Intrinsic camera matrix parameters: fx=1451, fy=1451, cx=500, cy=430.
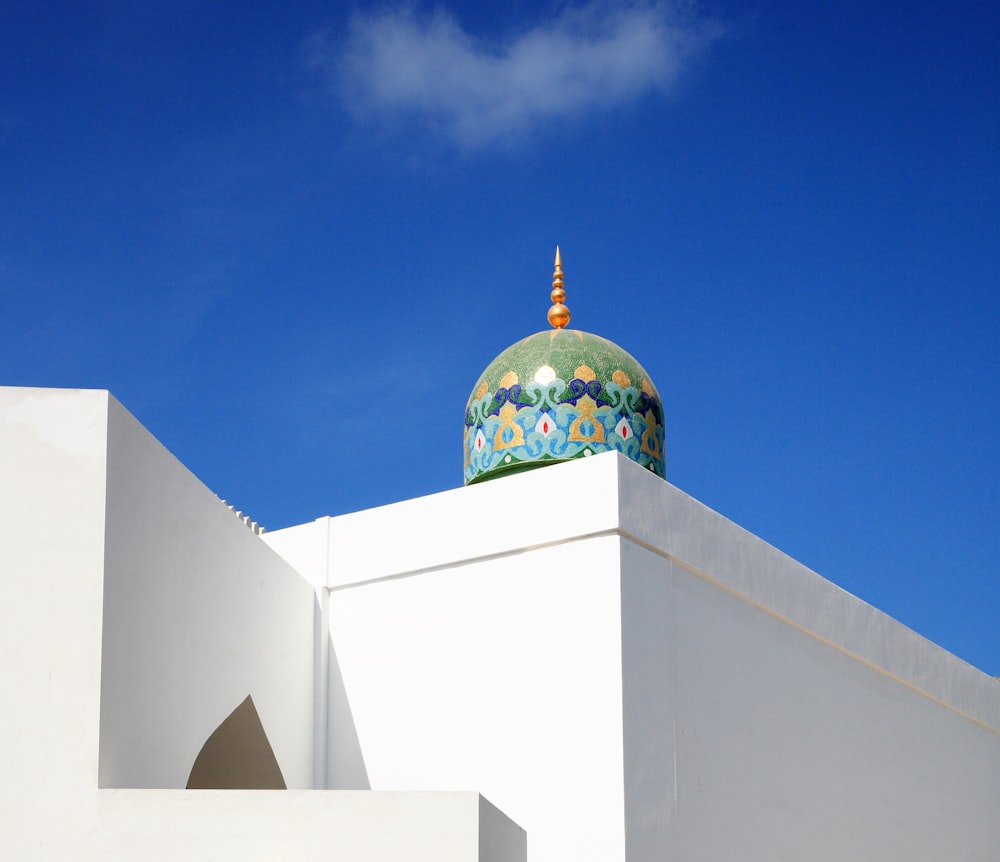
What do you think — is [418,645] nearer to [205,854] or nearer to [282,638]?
[282,638]

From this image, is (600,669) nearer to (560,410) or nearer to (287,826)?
(287,826)

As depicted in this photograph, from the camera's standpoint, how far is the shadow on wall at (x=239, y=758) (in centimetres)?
717

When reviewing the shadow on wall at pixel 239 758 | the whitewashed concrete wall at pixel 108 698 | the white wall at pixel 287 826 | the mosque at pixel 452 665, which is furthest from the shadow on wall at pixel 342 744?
the white wall at pixel 287 826

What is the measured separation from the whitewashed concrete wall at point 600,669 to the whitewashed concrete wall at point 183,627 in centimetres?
32

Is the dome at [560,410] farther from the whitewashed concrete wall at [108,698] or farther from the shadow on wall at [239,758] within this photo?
the whitewashed concrete wall at [108,698]

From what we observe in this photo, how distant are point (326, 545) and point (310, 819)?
2.60 m

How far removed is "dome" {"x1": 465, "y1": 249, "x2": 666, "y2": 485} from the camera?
882 cm

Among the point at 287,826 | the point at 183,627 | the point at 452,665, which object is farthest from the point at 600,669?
the point at 183,627

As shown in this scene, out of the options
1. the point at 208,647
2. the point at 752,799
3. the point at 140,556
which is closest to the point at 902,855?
the point at 752,799

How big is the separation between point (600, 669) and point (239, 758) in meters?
2.03

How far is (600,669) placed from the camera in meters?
6.59

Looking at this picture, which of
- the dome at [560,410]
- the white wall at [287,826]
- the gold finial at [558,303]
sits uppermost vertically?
the gold finial at [558,303]

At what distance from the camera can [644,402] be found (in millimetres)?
9094

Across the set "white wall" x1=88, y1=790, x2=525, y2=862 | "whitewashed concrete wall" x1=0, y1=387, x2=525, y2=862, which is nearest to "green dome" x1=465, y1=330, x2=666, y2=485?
"whitewashed concrete wall" x1=0, y1=387, x2=525, y2=862
